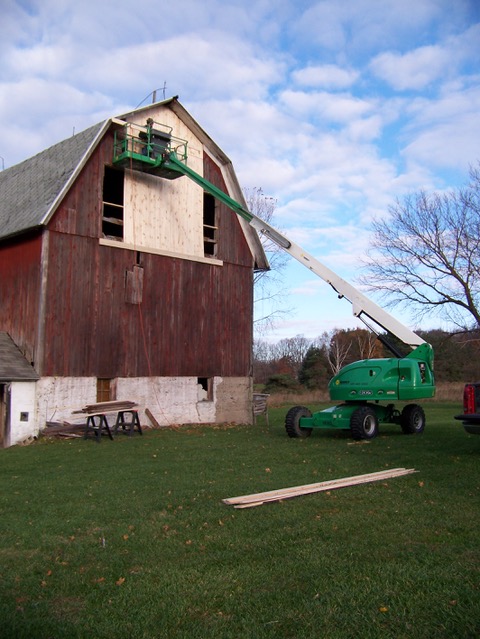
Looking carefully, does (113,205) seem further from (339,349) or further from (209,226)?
(339,349)

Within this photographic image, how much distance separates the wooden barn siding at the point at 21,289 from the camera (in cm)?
1886

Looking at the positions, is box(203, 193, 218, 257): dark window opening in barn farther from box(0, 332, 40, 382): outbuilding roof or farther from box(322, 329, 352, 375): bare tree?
box(322, 329, 352, 375): bare tree

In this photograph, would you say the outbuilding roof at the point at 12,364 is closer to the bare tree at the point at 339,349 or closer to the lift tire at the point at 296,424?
the lift tire at the point at 296,424

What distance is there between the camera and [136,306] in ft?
68.4

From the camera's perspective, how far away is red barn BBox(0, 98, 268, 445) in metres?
18.8

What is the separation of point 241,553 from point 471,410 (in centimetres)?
592

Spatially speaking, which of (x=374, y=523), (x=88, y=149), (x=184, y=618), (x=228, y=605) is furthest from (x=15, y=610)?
(x=88, y=149)

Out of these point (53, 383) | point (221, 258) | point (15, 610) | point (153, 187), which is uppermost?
point (153, 187)

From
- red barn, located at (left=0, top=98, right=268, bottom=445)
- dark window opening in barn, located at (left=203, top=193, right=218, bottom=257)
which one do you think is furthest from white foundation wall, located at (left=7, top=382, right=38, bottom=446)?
dark window opening in barn, located at (left=203, top=193, right=218, bottom=257)

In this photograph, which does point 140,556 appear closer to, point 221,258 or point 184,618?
point 184,618

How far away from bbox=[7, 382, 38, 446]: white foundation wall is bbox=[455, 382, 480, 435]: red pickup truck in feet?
40.3

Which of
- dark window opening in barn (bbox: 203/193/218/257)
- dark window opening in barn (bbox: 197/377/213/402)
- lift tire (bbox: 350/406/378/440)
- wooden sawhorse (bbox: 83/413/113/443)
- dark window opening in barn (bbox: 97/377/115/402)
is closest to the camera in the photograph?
lift tire (bbox: 350/406/378/440)

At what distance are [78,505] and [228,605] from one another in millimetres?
4499

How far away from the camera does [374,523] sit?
275 inches
